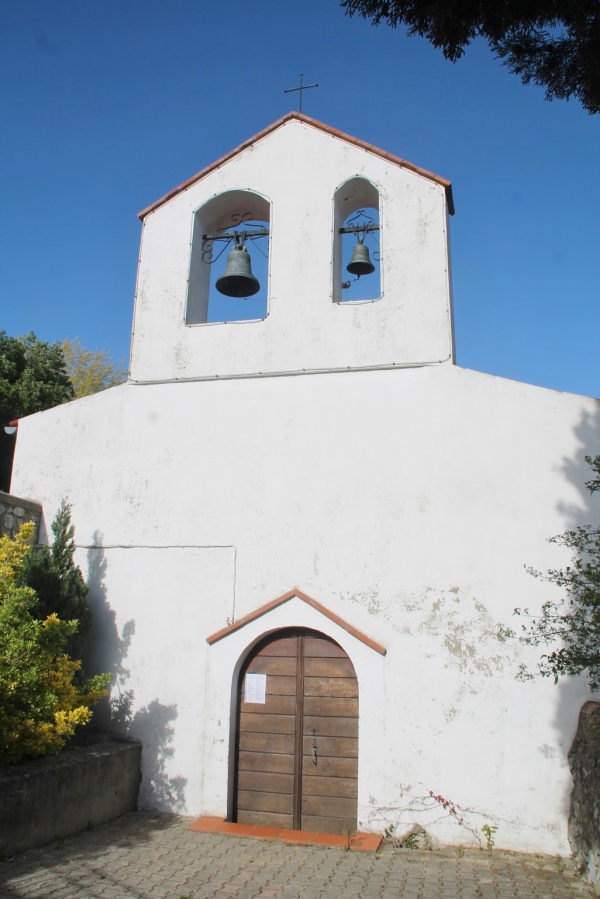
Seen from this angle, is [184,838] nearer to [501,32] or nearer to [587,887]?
[587,887]

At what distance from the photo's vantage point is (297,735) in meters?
7.33

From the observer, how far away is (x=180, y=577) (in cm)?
801

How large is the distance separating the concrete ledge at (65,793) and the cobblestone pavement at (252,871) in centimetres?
15

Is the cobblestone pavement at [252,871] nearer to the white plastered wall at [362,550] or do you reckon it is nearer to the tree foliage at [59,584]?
the white plastered wall at [362,550]

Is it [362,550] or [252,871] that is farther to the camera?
[362,550]

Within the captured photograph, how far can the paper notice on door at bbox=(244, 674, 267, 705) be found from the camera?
24.8 feet

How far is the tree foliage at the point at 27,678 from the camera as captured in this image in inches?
237

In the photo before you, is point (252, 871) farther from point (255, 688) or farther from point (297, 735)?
point (255, 688)

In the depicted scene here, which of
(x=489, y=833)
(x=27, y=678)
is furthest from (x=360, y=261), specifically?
(x=489, y=833)

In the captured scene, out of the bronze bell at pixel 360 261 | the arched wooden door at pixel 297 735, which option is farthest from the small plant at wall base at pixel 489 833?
the bronze bell at pixel 360 261

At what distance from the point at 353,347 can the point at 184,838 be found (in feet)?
18.2

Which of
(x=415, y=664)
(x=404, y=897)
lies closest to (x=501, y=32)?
(x=415, y=664)

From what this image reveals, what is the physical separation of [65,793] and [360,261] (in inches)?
274

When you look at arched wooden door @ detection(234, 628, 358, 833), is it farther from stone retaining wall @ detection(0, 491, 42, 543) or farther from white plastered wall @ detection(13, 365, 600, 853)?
stone retaining wall @ detection(0, 491, 42, 543)
